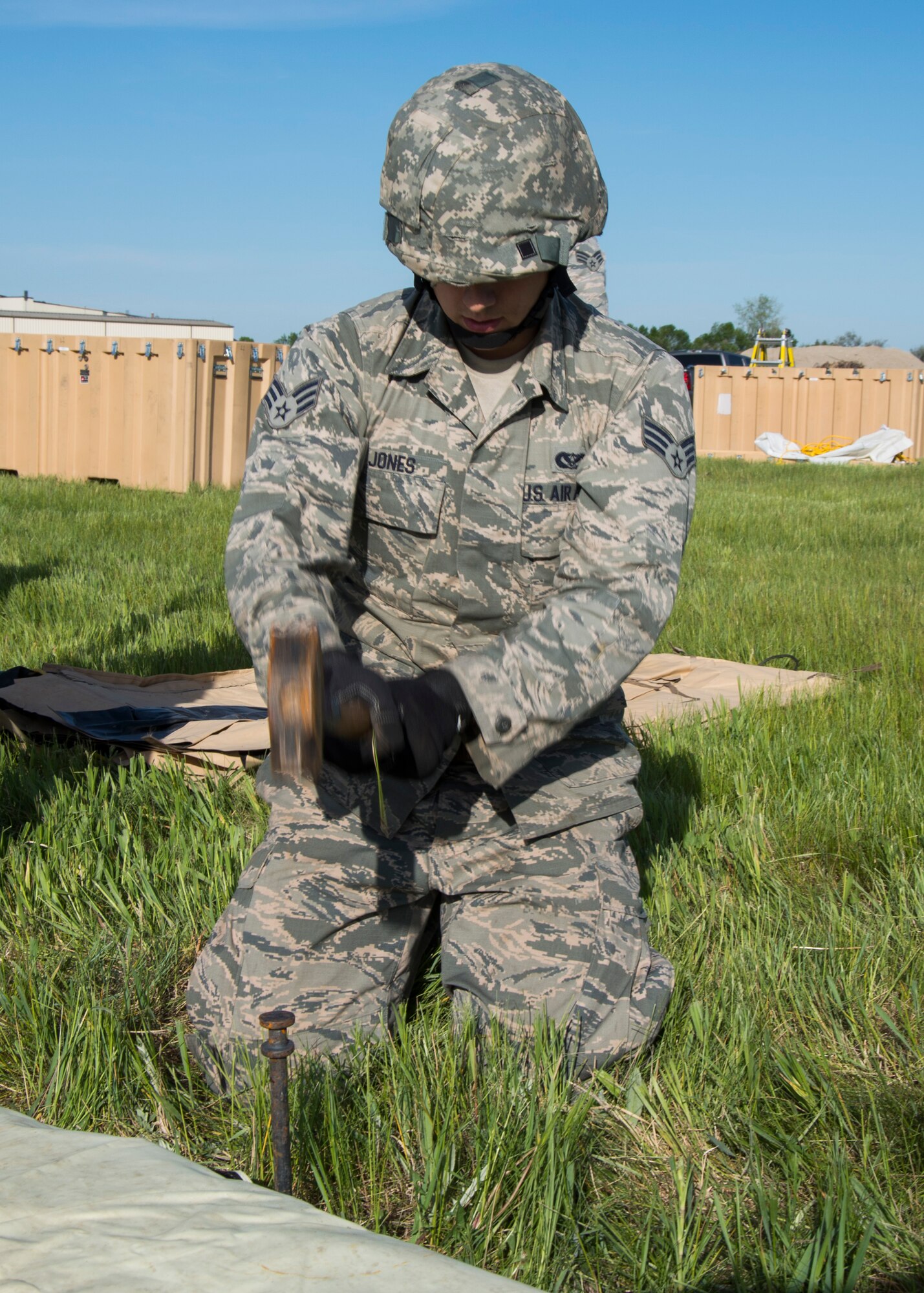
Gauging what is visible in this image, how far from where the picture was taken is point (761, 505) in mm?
11211

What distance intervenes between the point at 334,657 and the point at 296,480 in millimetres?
598

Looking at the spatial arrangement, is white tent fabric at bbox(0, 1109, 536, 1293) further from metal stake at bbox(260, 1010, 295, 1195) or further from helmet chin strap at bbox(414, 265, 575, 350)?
helmet chin strap at bbox(414, 265, 575, 350)

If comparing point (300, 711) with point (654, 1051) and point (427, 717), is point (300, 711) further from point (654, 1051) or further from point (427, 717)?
point (654, 1051)

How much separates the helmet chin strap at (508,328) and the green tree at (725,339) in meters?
61.8

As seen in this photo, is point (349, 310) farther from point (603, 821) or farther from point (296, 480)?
point (603, 821)

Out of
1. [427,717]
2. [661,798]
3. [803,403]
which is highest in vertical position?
[803,403]

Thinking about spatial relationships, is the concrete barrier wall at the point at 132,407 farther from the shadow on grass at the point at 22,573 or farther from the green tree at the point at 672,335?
the green tree at the point at 672,335

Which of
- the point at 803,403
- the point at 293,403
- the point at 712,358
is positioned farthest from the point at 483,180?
the point at 712,358

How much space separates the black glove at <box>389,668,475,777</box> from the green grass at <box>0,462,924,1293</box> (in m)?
0.54

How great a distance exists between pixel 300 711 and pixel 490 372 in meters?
1.09

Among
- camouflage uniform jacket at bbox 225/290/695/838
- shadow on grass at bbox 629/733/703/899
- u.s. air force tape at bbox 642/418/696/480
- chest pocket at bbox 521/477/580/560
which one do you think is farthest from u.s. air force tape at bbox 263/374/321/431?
shadow on grass at bbox 629/733/703/899

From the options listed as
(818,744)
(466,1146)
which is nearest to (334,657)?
(466,1146)

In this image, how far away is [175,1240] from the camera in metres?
1.30

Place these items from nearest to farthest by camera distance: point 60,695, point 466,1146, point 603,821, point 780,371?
point 466,1146, point 603,821, point 60,695, point 780,371
